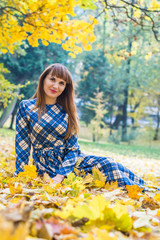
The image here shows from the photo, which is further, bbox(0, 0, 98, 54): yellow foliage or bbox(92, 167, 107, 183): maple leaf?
bbox(0, 0, 98, 54): yellow foliage

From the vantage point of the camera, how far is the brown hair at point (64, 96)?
2.69 m

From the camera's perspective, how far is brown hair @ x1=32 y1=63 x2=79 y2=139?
269 cm

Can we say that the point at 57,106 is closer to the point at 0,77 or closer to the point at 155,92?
the point at 0,77

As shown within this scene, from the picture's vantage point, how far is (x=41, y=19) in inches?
116

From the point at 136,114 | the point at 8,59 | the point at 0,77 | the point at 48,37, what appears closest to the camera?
the point at 48,37

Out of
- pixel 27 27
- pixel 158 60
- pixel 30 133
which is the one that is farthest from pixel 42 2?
pixel 158 60

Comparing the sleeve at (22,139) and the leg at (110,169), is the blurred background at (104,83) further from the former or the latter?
the leg at (110,169)

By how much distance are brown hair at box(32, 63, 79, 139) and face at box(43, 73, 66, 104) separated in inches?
1.8

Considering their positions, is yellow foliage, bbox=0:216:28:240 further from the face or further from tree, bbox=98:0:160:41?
tree, bbox=98:0:160:41

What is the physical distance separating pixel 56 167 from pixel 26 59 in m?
14.4

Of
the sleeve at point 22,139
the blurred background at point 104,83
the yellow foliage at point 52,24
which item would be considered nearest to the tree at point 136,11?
the yellow foliage at point 52,24

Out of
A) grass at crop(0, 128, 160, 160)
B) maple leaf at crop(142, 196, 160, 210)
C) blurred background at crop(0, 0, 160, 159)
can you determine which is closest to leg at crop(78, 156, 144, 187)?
maple leaf at crop(142, 196, 160, 210)

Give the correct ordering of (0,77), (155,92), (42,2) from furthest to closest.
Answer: (155,92), (0,77), (42,2)

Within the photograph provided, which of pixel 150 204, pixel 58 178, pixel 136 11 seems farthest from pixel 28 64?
pixel 150 204
